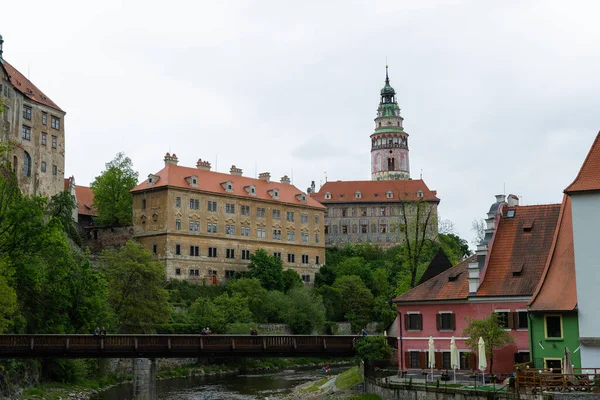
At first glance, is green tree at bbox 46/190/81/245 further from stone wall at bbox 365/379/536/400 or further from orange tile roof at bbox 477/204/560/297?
orange tile roof at bbox 477/204/560/297

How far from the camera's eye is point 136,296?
71438 millimetres

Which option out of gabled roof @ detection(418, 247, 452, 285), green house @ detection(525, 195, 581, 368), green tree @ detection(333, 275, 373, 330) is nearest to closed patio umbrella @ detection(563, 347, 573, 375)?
green house @ detection(525, 195, 581, 368)

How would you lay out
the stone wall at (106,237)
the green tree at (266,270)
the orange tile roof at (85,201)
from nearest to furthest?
Answer: the green tree at (266,270)
the stone wall at (106,237)
the orange tile roof at (85,201)

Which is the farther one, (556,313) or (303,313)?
(303,313)

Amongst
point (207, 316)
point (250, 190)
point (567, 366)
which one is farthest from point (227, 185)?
point (567, 366)

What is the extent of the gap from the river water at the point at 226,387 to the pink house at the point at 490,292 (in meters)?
13.2

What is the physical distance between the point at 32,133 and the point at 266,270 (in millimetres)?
28549

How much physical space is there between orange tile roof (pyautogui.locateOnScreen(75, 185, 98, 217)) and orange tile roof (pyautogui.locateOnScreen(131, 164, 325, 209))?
12.7m

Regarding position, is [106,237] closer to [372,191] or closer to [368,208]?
[368,208]

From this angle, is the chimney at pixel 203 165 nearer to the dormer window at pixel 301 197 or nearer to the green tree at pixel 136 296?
the dormer window at pixel 301 197

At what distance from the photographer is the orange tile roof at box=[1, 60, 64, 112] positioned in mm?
88812

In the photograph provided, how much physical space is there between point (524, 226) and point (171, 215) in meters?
57.6

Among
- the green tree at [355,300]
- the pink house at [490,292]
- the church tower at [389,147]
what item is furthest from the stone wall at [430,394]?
the church tower at [389,147]

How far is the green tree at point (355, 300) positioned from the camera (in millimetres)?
95500
